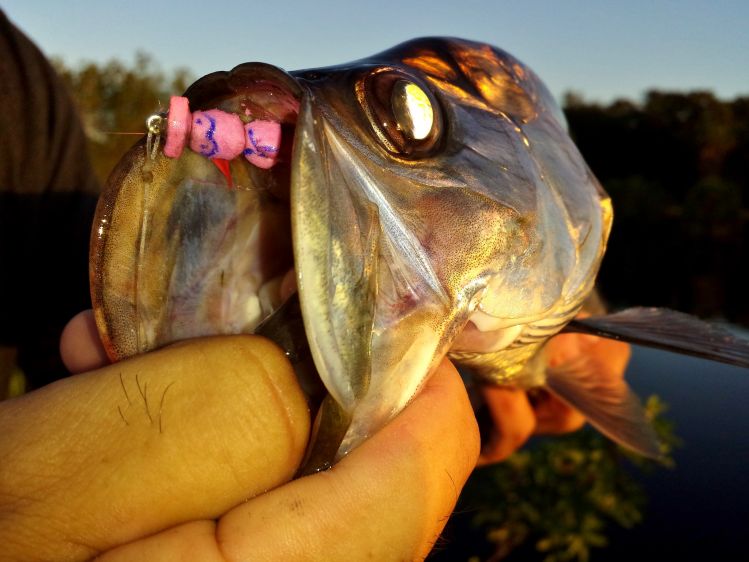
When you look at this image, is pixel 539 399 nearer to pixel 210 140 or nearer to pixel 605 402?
pixel 605 402

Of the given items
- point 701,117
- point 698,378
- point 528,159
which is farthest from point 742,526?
point 701,117

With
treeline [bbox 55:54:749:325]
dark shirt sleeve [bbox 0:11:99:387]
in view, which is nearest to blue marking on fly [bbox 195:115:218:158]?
dark shirt sleeve [bbox 0:11:99:387]

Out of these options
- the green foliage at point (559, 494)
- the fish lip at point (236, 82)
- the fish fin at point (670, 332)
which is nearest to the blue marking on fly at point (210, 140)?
the fish lip at point (236, 82)

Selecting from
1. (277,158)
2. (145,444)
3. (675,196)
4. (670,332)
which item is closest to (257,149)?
(277,158)

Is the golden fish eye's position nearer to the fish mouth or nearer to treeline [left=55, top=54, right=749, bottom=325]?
the fish mouth

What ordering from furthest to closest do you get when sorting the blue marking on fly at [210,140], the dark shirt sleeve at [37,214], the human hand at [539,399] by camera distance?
1. the human hand at [539,399]
2. the dark shirt sleeve at [37,214]
3. the blue marking on fly at [210,140]

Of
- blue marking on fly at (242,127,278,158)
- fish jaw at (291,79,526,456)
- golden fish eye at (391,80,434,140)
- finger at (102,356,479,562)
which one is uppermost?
golden fish eye at (391,80,434,140)

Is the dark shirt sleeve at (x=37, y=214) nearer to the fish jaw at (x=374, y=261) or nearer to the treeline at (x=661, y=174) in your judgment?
the fish jaw at (x=374, y=261)

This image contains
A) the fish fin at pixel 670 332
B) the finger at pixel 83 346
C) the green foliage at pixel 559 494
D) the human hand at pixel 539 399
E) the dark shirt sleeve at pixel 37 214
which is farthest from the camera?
the green foliage at pixel 559 494
